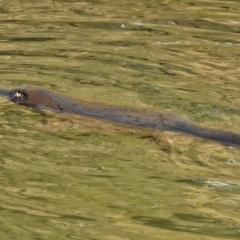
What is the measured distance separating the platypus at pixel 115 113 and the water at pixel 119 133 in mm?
78

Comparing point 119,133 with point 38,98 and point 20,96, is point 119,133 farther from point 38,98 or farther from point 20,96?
point 20,96

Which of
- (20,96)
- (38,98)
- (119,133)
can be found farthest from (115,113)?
(20,96)

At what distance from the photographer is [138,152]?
690cm

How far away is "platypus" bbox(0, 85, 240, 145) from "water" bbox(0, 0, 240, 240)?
78 millimetres

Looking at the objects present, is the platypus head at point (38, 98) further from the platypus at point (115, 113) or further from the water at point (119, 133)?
the water at point (119, 133)

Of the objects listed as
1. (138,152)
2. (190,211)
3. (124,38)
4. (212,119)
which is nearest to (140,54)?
(124,38)

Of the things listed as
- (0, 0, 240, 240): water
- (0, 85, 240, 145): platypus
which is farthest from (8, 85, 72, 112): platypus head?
(0, 0, 240, 240): water

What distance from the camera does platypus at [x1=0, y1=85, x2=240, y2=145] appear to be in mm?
7046

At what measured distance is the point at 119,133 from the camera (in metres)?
7.35

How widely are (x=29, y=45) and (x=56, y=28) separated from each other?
38.1 inches

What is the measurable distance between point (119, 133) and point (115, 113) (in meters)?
0.23

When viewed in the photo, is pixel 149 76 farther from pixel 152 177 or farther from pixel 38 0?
pixel 38 0

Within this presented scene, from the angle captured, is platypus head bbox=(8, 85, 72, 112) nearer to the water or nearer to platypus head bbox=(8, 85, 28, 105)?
platypus head bbox=(8, 85, 28, 105)

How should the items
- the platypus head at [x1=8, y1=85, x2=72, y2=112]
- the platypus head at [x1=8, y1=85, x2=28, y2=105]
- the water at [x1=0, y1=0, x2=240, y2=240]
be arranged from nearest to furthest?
the water at [x1=0, y1=0, x2=240, y2=240] < the platypus head at [x1=8, y1=85, x2=72, y2=112] < the platypus head at [x1=8, y1=85, x2=28, y2=105]
